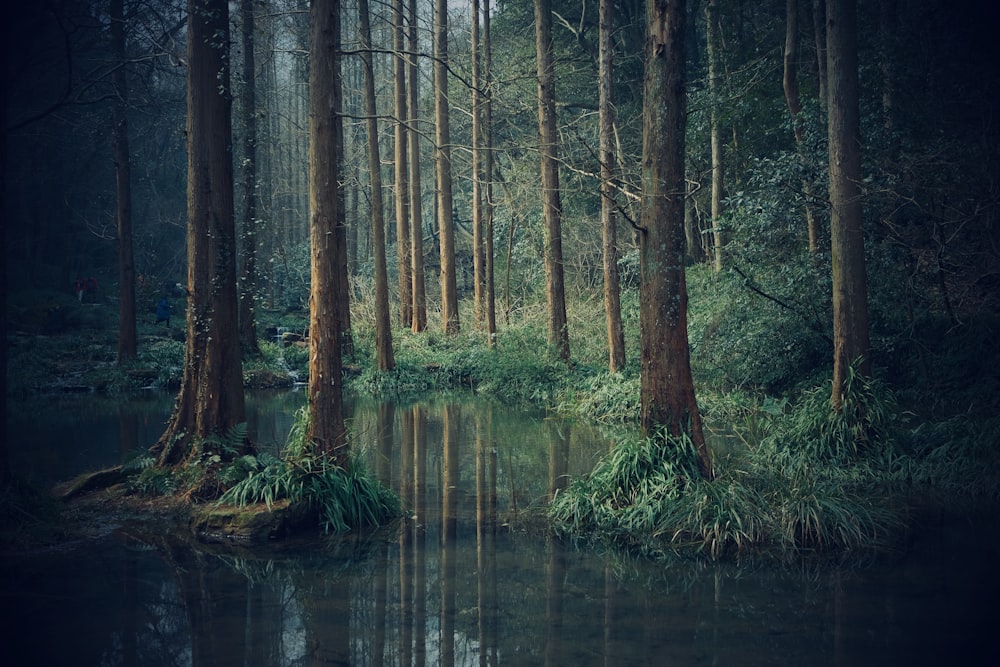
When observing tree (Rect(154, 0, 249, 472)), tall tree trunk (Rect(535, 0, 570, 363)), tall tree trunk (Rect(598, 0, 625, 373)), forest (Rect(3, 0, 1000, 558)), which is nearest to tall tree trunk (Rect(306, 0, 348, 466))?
forest (Rect(3, 0, 1000, 558))

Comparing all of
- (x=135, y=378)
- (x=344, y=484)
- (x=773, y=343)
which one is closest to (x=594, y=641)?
(x=344, y=484)

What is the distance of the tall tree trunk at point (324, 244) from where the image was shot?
7.75m

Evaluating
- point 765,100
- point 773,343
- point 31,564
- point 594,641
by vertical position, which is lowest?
point 594,641

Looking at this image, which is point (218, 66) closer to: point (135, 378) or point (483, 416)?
point (483, 416)

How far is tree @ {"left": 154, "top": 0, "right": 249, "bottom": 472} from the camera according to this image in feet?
27.6

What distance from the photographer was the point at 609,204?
15.2 metres

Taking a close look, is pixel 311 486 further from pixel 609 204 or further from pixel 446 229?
pixel 446 229

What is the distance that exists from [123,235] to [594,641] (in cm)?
1774

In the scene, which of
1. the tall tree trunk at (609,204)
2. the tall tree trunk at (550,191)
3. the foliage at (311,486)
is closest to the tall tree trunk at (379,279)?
the tall tree trunk at (550,191)

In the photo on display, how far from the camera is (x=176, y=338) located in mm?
24562

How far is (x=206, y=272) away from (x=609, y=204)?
884 centimetres

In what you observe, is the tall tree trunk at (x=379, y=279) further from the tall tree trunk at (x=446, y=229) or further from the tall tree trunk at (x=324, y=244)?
the tall tree trunk at (x=324, y=244)

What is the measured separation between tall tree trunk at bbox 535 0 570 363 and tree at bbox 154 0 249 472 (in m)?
8.31

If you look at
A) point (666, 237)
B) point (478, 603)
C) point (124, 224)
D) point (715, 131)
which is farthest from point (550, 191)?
point (478, 603)
